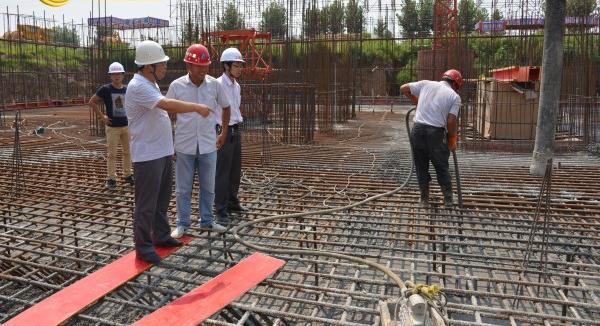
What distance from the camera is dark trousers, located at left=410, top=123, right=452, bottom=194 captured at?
4871 millimetres

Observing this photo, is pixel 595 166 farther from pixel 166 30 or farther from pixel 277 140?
pixel 166 30

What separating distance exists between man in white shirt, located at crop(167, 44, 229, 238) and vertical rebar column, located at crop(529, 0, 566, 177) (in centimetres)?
426

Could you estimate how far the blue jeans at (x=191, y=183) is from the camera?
3.93m

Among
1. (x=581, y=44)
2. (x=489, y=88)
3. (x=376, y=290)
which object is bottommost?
(x=376, y=290)

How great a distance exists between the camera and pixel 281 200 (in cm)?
514

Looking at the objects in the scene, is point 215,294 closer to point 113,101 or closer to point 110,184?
point 110,184

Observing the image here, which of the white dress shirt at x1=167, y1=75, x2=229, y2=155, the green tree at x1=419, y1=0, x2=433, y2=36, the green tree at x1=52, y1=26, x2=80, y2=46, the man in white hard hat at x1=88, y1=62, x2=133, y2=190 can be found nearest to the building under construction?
the man in white hard hat at x1=88, y1=62, x2=133, y2=190

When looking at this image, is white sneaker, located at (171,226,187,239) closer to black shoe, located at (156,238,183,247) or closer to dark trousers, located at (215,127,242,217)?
black shoe, located at (156,238,183,247)

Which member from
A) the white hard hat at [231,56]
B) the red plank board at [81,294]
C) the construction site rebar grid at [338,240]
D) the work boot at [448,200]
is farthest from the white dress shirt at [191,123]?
the work boot at [448,200]

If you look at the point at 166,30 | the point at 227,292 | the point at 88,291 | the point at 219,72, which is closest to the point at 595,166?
the point at 227,292

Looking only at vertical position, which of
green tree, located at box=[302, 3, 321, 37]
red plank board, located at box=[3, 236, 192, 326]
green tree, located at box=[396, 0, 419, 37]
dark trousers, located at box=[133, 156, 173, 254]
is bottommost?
red plank board, located at box=[3, 236, 192, 326]

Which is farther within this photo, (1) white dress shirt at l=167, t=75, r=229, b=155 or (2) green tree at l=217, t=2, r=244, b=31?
(2) green tree at l=217, t=2, r=244, b=31

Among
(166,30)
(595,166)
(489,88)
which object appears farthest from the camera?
(166,30)

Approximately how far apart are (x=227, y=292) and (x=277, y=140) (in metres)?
6.97
